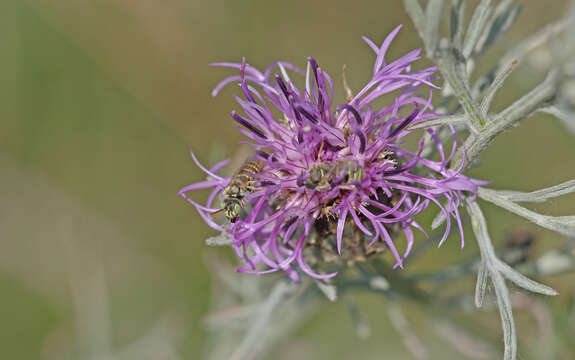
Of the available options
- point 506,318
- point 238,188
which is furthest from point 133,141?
point 506,318

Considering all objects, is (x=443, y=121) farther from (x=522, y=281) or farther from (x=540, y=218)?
(x=522, y=281)

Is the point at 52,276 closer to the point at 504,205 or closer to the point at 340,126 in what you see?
the point at 340,126

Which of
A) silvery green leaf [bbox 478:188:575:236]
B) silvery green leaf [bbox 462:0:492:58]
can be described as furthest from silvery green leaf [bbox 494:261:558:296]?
silvery green leaf [bbox 462:0:492:58]

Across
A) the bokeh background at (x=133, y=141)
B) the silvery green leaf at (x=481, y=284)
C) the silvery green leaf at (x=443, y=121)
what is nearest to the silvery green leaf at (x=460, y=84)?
the silvery green leaf at (x=443, y=121)

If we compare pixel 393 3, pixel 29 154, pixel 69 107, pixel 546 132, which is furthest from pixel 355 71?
pixel 29 154

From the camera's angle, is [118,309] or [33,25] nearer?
[118,309]

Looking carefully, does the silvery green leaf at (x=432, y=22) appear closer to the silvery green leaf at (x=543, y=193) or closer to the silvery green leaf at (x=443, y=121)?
the silvery green leaf at (x=443, y=121)

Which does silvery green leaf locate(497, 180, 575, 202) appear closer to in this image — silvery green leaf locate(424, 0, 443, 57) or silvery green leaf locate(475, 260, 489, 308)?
silvery green leaf locate(475, 260, 489, 308)
